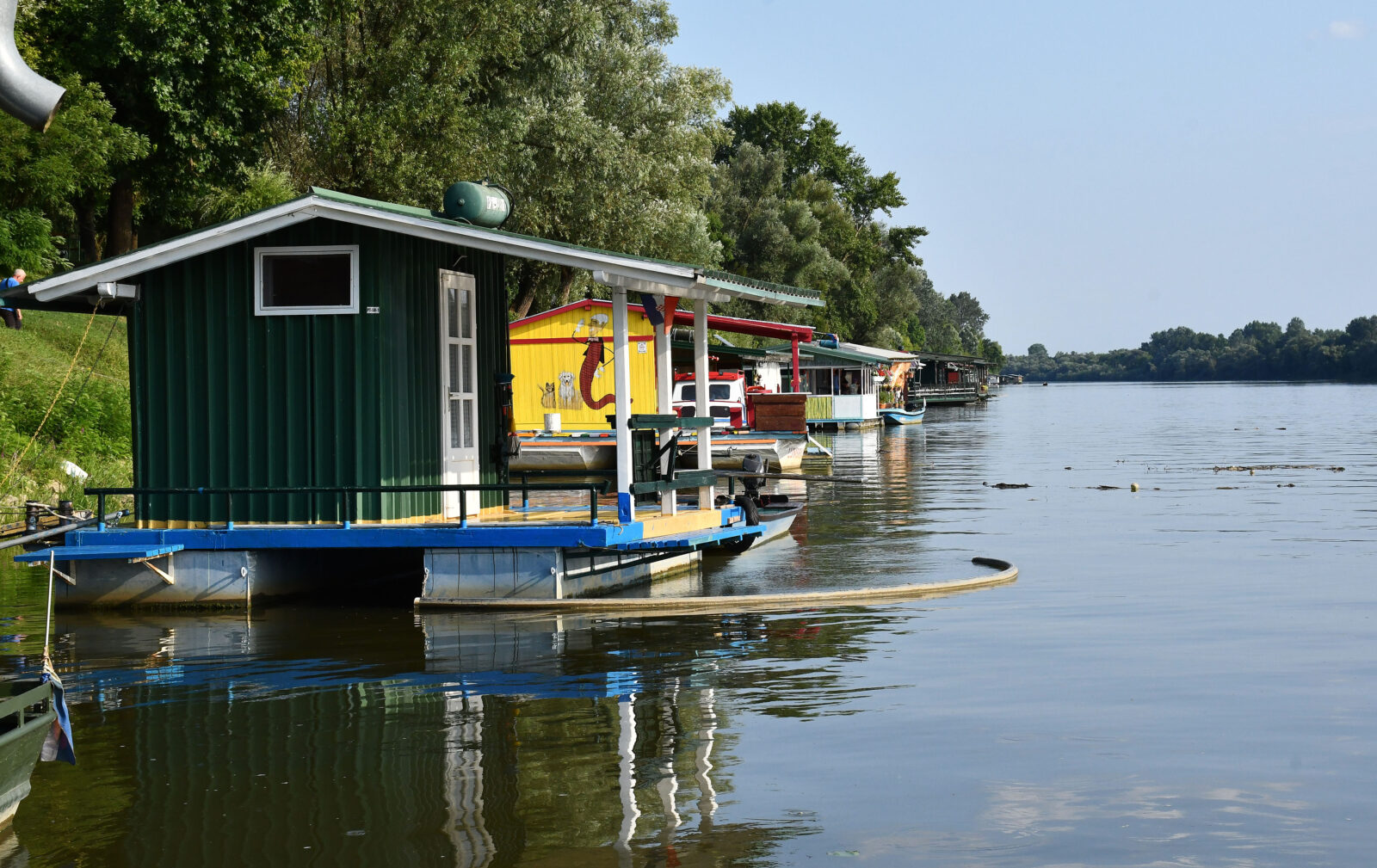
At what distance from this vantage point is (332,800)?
8.07 meters

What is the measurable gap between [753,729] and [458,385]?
7.31 metres

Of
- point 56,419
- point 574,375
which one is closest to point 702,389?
point 56,419

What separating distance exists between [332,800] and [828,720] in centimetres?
351

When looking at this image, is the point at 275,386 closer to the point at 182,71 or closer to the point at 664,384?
the point at 664,384

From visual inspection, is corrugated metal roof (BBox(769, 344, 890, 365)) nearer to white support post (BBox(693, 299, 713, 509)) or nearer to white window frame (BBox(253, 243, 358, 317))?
white support post (BBox(693, 299, 713, 509))

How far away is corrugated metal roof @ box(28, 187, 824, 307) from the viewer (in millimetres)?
14016

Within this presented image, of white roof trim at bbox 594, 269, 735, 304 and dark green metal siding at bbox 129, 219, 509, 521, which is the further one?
dark green metal siding at bbox 129, 219, 509, 521

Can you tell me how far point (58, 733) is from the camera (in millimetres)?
8023

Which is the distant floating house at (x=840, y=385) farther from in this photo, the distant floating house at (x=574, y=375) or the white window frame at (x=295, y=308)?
the white window frame at (x=295, y=308)

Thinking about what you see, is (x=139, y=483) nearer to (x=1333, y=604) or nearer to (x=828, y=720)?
(x=828, y=720)

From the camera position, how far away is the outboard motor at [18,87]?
4.31 m

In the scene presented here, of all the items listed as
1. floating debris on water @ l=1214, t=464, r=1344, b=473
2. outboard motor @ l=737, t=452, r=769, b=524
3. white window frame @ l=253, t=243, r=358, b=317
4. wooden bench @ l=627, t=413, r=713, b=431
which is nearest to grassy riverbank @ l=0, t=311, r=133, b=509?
white window frame @ l=253, t=243, r=358, b=317

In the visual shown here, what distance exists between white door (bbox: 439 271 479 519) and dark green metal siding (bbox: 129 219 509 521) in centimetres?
48

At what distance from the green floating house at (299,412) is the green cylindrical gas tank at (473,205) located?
0.67m
